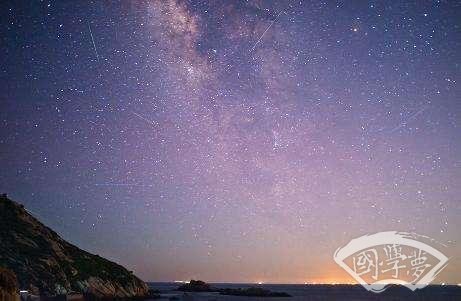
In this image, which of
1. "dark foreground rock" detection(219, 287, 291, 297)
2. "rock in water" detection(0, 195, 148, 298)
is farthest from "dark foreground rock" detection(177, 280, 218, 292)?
"rock in water" detection(0, 195, 148, 298)

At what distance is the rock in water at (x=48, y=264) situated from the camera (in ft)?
241

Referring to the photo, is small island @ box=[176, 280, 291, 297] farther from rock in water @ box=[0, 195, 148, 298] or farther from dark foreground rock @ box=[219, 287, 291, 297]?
rock in water @ box=[0, 195, 148, 298]

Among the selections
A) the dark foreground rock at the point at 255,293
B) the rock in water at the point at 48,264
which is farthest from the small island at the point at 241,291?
the rock in water at the point at 48,264

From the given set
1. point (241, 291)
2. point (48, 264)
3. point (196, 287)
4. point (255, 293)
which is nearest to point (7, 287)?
point (48, 264)

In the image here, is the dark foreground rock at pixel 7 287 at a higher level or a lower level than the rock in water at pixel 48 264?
lower

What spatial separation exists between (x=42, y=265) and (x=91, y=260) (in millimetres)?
28026

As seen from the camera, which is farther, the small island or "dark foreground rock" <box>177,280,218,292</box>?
"dark foreground rock" <box>177,280,218,292</box>

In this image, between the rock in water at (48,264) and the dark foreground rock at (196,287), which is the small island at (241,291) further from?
the rock in water at (48,264)

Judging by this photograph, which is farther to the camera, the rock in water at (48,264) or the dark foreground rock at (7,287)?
the rock in water at (48,264)

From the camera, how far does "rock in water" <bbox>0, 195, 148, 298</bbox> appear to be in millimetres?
73562

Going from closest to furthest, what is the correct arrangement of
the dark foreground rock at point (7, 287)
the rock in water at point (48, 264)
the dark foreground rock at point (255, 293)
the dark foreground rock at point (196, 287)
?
1. the dark foreground rock at point (7, 287)
2. the rock in water at point (48, 264)
3. the dark foreground rock at point (255, 293)
4. the dark foreground rock at point (196, 287)

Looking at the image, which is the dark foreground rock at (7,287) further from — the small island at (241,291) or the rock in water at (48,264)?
the small island at (241,291)

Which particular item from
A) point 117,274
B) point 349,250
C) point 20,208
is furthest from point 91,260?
point 349,250

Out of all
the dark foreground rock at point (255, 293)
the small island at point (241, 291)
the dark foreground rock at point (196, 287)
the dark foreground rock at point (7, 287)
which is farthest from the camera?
the dark foreground rock at point (196, 287)
